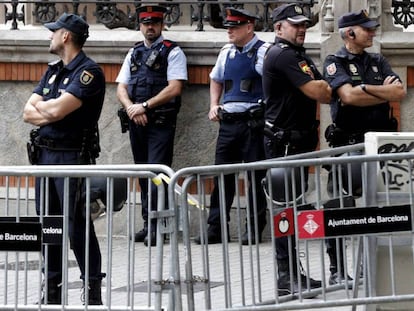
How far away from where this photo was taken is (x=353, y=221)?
7035 millimetres

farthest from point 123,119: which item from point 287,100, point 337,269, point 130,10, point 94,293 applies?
point 337,269

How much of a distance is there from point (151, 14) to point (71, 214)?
373cm

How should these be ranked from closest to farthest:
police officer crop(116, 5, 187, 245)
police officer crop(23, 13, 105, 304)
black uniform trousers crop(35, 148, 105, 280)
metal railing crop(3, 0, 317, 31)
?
black uniform trousers crop(35, 148, 105, 280), police officer crop(23, 13, 105, 304), police officer crop(116, 5, 187, 245), metal railing crop(3, 0, 317, 31)

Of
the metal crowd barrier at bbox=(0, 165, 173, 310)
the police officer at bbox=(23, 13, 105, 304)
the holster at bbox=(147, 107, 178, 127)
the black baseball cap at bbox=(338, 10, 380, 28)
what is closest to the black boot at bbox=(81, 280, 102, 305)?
the police officer at bbox=(23, 13, 105, 304)

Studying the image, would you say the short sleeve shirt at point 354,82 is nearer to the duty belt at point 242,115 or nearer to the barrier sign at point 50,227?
the duty belt at point 242,115

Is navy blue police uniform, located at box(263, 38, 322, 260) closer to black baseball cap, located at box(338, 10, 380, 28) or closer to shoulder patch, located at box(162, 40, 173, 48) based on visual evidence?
black baseball cap, located at box(338, 10, 380, 28)

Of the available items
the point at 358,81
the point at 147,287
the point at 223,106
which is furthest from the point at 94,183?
the point at 223,106

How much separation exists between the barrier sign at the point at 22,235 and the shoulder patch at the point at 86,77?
207cm

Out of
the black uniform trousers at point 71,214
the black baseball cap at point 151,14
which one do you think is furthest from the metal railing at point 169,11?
the black uniform trousers at point 71,214

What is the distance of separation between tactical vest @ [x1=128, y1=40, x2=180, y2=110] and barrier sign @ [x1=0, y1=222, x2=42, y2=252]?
4.57m

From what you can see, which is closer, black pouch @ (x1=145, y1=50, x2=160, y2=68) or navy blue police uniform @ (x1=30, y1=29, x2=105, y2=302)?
navy blue police uniform @ (x1=30, y1=29, x2=105, y2=302)

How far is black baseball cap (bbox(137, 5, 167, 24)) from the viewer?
38.3ft

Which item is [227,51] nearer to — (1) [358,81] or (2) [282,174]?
(1) [358,81]

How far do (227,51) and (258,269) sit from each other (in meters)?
4.40
